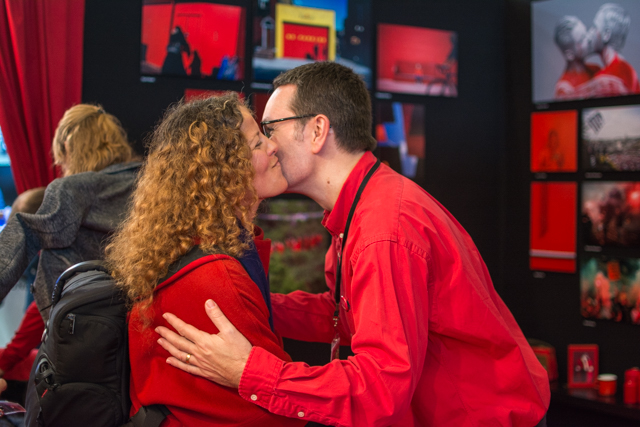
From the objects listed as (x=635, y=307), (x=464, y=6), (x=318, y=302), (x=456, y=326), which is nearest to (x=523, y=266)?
(x=635, y=307)

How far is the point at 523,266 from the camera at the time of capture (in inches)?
171

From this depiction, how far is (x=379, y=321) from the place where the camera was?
133 centimetres

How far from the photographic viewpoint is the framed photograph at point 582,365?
13.1ft

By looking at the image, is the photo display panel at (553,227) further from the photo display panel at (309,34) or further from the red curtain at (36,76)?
the red curtain at (36,76)

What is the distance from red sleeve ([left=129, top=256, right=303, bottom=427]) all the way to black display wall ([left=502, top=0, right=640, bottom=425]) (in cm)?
336

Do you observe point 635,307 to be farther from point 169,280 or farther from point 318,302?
point 169,280

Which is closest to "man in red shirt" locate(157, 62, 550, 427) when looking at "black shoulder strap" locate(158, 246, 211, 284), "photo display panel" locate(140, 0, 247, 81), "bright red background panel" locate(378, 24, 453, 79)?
"black shoulder strap" locate(158, 246, 211, 284)

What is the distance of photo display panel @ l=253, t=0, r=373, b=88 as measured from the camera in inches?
147

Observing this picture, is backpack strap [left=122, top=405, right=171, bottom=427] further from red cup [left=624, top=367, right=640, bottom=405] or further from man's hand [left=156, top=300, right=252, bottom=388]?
red cup [left=624, top=367, right=640, bottom=405]

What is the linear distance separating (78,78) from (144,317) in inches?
101

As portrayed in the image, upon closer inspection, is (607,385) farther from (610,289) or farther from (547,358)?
(610,289)

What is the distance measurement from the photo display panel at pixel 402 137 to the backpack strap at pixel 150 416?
295 centimetres

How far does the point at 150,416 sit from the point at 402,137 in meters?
3.16

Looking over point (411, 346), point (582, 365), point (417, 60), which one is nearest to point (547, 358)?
point (582, 365)
